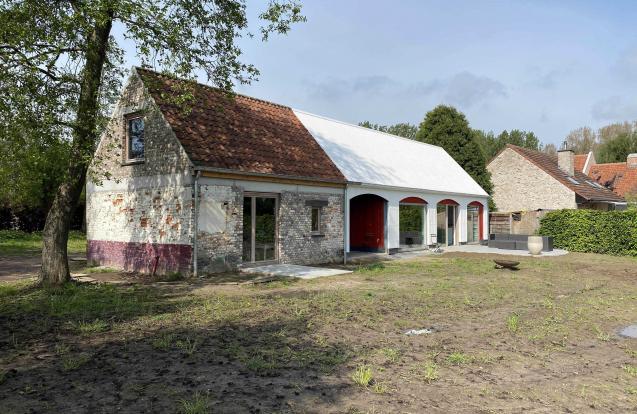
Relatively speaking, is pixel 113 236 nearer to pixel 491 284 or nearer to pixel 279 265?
pixel 279 265

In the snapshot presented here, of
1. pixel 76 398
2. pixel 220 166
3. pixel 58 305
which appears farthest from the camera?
pixel 220 166

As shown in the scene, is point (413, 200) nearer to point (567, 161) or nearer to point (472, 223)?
point (472, 223)

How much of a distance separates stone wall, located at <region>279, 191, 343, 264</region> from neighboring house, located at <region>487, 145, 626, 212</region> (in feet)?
63.0

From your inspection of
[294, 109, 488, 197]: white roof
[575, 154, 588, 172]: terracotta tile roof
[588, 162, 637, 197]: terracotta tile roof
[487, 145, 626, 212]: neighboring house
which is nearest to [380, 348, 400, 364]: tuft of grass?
[294, 109, 488, 197]: white roof

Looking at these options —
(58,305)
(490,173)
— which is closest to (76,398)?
(58,305)

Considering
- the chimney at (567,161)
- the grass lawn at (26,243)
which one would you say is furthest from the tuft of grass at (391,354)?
the chimney at (567,161)

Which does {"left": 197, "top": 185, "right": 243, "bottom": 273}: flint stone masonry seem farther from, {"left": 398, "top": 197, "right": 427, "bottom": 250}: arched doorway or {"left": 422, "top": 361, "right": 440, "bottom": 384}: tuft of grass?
{"left": 398, "top": 197, "right": 427, "bottom": 250}: arched doorway

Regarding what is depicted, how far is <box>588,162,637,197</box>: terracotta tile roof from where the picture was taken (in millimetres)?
37906

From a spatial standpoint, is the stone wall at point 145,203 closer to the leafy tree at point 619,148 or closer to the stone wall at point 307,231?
the stone wall at point 307,231

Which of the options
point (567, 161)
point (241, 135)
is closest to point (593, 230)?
point (567, 161)

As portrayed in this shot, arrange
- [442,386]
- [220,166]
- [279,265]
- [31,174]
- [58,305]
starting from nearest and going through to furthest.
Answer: [442,386], [58,305], [31,174], [220,166], [279,265]

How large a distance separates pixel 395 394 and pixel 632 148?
56.4m

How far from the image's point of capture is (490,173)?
111 feet

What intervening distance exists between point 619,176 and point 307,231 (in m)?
35.4
